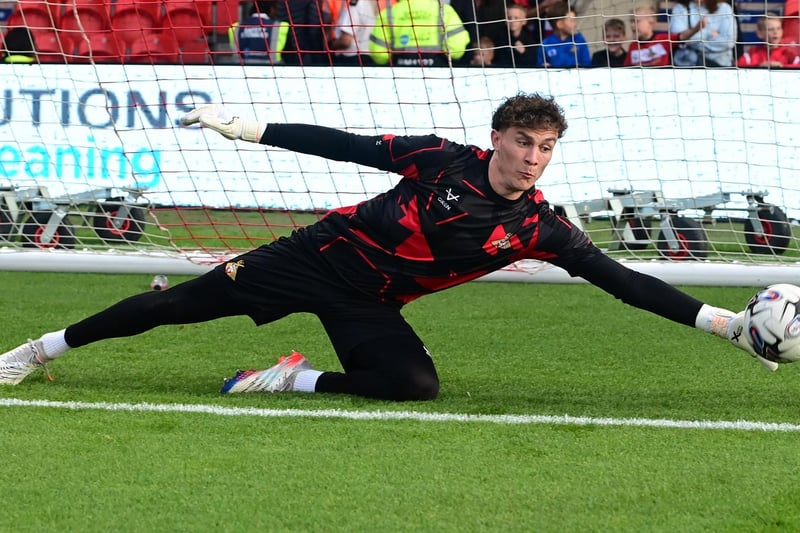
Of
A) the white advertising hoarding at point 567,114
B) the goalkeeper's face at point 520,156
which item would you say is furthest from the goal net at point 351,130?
the goalkeeper's face at point 520,156

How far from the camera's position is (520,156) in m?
4.72

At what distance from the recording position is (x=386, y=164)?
4891mm

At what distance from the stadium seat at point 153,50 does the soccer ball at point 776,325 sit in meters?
5.11

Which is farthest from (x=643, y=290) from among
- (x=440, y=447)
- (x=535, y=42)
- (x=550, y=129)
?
(x=535, y=42)

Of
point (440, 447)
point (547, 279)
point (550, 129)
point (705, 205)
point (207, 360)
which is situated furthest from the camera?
point (705, 205)

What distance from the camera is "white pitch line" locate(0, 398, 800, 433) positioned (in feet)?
15.5

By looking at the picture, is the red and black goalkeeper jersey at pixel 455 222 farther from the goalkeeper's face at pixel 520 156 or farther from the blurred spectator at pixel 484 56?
the blurred spectator at pixel 484 56

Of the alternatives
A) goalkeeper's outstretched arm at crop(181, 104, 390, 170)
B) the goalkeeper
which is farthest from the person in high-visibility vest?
goalkeeper's outstretched arm at crop(181, 104, 390, 170)

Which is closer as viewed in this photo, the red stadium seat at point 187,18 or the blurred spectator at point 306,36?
the blurred spectator at point 306,36

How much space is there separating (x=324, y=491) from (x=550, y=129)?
172 centimetres

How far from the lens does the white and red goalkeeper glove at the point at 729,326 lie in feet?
15.2

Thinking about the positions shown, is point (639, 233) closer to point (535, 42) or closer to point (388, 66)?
point (535, 42)

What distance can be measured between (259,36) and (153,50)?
0.80 m

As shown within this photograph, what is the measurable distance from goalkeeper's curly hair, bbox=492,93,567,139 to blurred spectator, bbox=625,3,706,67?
11.9 feet
